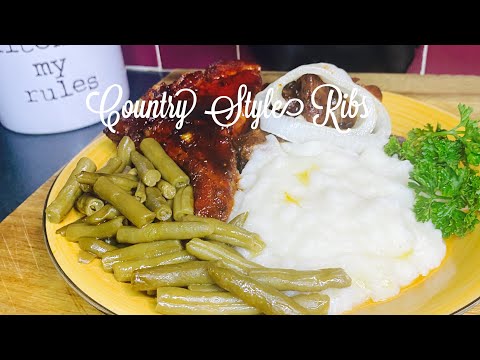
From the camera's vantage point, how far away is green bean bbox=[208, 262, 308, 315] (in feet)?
7.00

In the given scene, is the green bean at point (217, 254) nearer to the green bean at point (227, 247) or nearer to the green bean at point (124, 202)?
the green bean at point (227, 247)

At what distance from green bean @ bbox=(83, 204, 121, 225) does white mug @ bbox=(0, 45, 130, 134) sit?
153cm

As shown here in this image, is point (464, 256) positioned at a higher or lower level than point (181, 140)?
lower

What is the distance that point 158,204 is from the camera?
8.81ft

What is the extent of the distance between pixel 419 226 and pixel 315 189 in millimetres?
520

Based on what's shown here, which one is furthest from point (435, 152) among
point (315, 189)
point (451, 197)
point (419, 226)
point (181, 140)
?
point (181, 140)

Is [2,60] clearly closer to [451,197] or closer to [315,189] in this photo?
[315,189]

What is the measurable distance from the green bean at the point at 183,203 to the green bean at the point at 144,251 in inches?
6.2

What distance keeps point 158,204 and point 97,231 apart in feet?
1.06

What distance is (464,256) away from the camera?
2438mm

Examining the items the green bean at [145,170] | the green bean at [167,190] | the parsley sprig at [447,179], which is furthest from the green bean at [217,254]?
the parsley sprig at [447,179]

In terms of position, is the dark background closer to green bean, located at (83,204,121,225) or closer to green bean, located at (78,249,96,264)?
green bean, located at (83,204,121,225)

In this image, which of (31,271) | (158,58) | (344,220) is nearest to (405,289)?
(344,220)

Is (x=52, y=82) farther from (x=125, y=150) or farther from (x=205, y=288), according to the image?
(x=205, y=288)
